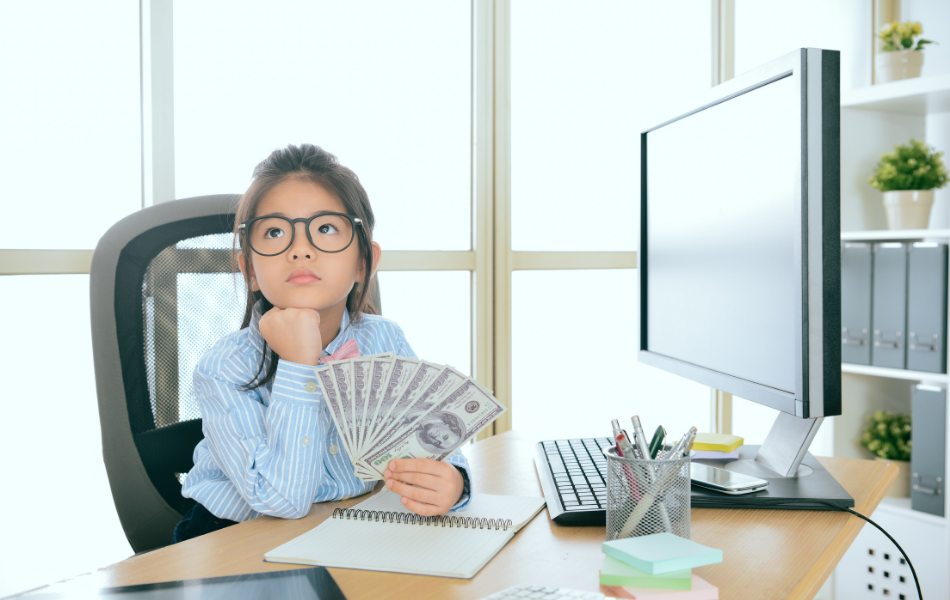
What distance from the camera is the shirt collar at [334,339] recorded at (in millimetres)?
963

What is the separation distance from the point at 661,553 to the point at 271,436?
1.58 ft

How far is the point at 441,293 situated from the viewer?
195 centimetres

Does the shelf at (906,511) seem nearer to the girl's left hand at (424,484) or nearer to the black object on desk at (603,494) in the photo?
the black object on desk at (603,494)

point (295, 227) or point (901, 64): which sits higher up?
point (901, 64)

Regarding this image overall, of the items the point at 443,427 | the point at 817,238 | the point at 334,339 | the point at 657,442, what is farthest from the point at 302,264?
the point at 817,238

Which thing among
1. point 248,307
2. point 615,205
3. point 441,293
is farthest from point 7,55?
point 615,205

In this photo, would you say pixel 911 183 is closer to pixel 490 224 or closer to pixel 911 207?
pixel 911 207

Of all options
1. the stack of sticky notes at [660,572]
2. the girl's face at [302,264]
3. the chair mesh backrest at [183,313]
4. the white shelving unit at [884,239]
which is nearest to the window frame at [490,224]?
the chair mesh backrest at [183,313]

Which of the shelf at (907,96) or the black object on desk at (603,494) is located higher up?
the shelf at (907,96)

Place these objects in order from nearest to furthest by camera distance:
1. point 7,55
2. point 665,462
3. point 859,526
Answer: point 665,462 → point 859,526 → point 7,55

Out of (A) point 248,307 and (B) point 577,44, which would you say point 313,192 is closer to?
(A) point 248,307

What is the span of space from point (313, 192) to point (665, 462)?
0.59 meters

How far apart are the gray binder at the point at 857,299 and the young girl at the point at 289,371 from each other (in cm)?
165

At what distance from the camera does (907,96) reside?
80.2 inches
